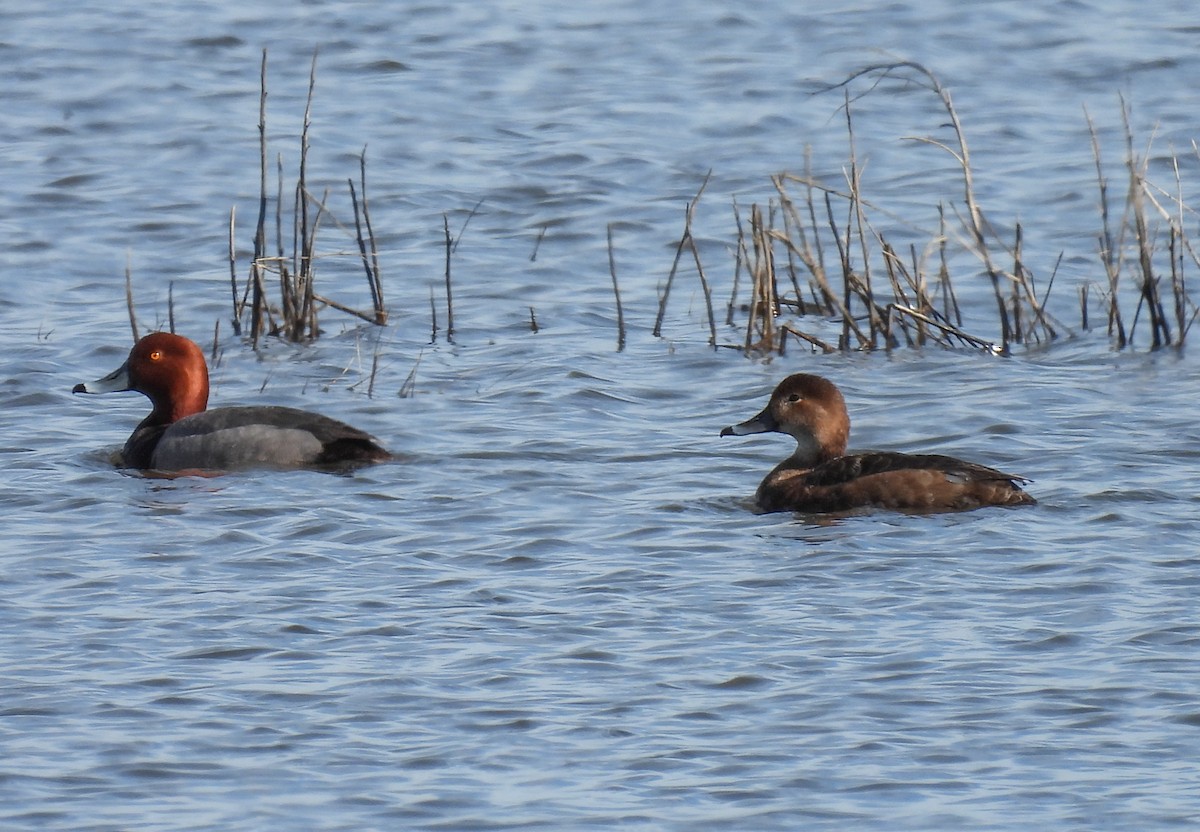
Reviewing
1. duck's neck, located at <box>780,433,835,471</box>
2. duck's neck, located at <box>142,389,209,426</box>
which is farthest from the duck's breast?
duck's neck, located at <box>780,433,835,471</box>

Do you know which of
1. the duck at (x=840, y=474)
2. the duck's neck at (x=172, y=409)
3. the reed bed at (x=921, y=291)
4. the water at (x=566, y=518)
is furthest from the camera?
the reed bed at (x=921, y=291)

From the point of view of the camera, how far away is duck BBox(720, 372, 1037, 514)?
920cm

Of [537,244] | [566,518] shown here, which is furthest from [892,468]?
[537,244]

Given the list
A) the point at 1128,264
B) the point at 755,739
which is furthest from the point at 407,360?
the point at 755,739

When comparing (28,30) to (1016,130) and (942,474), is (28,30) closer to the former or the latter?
(1016,130)

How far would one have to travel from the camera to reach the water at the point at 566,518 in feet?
20.5

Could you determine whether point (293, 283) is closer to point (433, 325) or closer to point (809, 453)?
point (433, 325)

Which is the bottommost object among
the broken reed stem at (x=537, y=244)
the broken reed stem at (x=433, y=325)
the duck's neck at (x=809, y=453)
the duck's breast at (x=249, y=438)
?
the duck's neck at (x=809, y=453)

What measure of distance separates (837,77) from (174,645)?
13179 millimetres

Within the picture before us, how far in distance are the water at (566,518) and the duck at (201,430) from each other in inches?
7.2

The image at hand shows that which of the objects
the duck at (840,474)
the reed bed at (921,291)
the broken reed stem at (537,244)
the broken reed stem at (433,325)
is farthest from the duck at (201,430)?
the broken reed stem at (537,244)

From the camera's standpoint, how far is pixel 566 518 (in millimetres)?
9258

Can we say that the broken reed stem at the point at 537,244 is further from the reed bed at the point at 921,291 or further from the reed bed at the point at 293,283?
the reed bed at the point at 293,283

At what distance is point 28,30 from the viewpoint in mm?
21234
